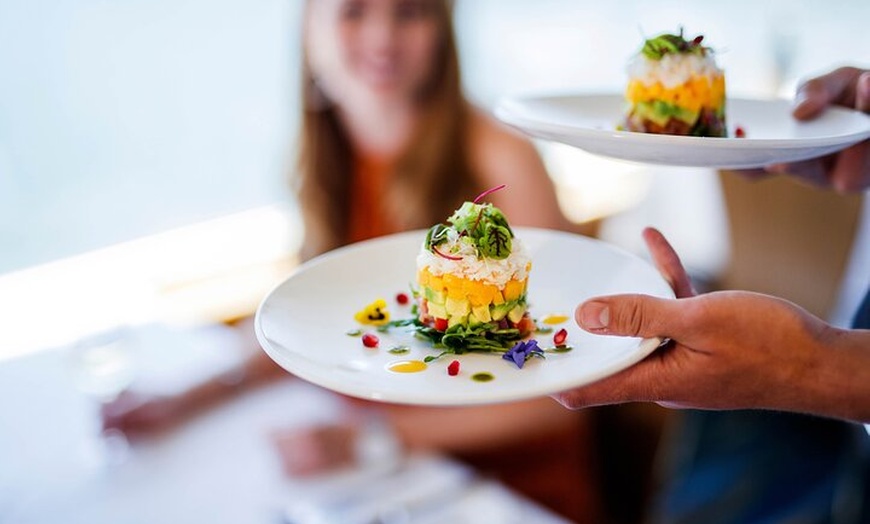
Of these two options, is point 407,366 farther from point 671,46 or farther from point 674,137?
point 671,46

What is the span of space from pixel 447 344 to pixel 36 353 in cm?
192

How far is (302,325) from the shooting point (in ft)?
3.66

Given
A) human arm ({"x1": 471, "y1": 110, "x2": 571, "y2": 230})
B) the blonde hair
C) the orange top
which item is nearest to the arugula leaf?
human arm ({"x1": 471, "y1": 110, "x2": 571, "y2": 230})

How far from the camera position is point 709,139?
3.41ft

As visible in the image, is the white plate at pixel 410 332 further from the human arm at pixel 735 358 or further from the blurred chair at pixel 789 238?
the blurred chair at pixel 789 238

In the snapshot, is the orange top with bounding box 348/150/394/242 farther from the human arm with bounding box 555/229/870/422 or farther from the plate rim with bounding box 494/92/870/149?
the human arm with bounding box 555/229/870/422

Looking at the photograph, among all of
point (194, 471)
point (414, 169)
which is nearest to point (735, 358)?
point (194, 471)

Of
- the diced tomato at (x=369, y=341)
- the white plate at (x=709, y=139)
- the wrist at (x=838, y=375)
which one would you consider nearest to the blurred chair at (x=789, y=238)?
the white plate at (x=709, y=139)

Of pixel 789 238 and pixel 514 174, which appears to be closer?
pixel 514 174

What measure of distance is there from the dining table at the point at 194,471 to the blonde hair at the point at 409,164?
701 mm

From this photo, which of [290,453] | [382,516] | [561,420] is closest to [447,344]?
[382,516]

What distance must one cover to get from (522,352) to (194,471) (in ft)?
4.15

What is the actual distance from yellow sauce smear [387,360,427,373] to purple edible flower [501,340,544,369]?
12cm

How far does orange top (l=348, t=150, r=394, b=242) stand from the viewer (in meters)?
2.86
